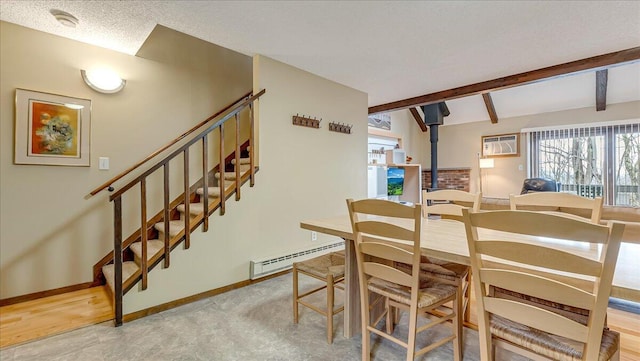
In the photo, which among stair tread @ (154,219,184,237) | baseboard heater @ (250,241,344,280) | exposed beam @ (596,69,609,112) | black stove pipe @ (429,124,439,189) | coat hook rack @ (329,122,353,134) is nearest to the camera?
stair tread @ (154,219,184,237)

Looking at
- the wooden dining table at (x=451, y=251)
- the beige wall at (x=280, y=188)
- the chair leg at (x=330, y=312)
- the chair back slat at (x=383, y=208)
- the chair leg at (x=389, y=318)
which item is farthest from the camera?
the beige wall at (x=280, y=188)

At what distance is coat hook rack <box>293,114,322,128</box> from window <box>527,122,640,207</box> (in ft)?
19.4

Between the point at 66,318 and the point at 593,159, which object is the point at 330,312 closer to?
the point at 66,318

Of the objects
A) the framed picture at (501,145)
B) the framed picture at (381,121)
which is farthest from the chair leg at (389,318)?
the framed picture at (501,145)

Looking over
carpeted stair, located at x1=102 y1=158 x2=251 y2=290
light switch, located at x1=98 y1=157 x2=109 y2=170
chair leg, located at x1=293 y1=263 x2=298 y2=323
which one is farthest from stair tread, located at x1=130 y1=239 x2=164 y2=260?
chair leg, located at x1=293 y1=263 x2=298 y2=323

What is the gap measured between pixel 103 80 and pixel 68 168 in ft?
2.86

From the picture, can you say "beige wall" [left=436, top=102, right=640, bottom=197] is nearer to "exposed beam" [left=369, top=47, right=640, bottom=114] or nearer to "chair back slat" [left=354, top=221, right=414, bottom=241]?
"exposed beam" [left=369, top=47, right=640, bottom=114]

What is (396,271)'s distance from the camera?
1.48m

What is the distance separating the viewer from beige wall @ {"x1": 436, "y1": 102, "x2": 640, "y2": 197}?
604cm

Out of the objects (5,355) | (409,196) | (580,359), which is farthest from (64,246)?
(409,196)

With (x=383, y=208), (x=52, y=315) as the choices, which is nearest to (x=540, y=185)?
(x=383, y=208)

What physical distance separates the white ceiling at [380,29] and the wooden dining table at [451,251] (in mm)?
1573

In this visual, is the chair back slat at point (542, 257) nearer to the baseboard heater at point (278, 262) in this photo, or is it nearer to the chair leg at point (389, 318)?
the chair leg at point (389, 318)

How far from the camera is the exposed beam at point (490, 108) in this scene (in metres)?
6.65
